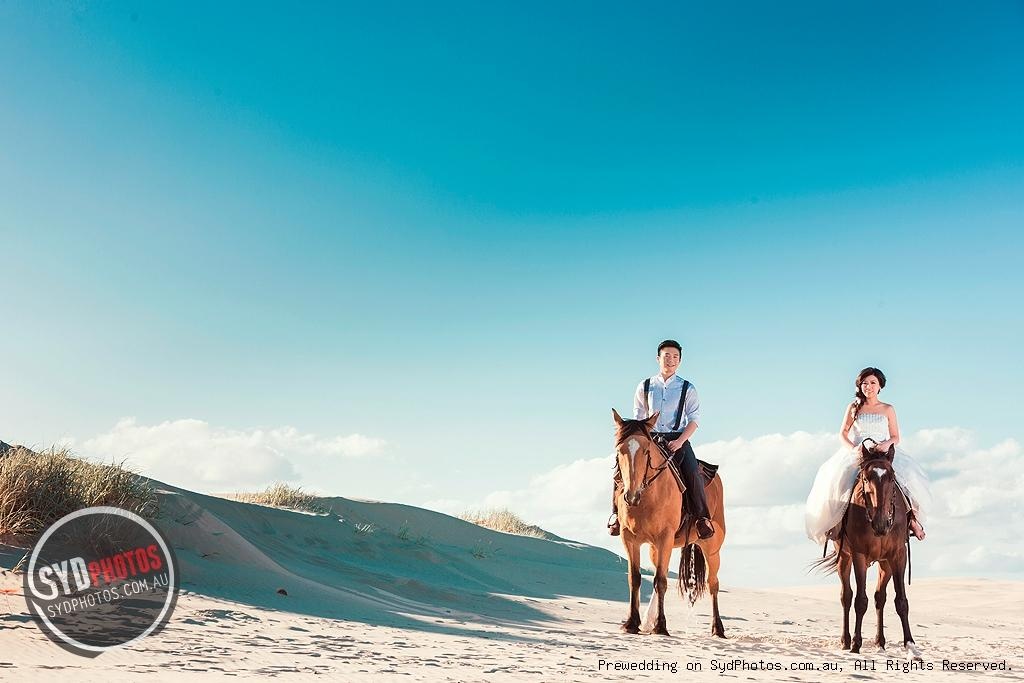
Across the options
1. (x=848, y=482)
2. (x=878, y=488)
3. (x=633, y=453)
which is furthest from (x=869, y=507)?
(x=633, y=453)

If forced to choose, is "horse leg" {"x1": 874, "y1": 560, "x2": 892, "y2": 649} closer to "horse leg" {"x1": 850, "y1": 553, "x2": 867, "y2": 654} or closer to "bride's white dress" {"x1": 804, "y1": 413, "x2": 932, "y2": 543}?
"horse leg" {"x1": 850, "y1": 553, "x2": 867, "y2": 654}

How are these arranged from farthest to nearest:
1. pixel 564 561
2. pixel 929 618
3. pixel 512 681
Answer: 1. pixel 564 561
2. pixel 929 618
3. pixel 512 681

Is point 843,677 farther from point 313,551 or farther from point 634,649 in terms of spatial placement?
point 313,551

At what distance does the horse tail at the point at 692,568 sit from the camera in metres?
11.0

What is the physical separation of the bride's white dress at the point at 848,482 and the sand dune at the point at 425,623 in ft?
4.70

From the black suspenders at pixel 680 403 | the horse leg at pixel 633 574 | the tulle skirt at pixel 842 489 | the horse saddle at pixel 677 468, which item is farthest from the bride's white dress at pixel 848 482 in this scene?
the horse leg at pixel 633 574

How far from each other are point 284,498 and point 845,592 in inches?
588

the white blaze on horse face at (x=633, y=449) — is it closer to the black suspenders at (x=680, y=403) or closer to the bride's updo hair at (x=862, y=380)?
the black suspenders at (x=680, y=403)

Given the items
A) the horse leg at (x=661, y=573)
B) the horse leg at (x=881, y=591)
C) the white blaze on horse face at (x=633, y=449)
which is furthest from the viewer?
the horse leg at (x=661, y=573)

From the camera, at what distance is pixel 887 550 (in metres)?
9.18

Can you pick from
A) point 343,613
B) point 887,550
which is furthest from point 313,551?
point 887,550

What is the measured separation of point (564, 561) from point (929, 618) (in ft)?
31.3

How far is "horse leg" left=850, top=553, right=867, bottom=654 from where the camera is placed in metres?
8.91

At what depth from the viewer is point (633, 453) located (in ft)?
29.0
